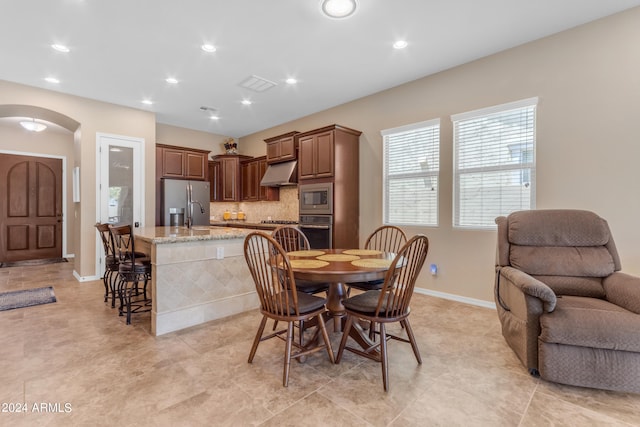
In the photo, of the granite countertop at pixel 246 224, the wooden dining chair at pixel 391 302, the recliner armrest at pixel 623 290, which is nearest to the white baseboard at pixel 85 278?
the granite countertop at pixel 246 224

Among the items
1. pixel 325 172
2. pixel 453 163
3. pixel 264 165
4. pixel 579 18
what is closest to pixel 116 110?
pixel 264 165

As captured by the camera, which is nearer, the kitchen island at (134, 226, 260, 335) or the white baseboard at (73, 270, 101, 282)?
the kitchen island at (134, 226, 260, 335)

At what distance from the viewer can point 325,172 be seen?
448cm

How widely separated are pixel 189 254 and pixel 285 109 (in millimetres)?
3367

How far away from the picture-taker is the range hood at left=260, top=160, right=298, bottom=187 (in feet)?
17.2

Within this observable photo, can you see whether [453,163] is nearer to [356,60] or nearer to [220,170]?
[356,60]

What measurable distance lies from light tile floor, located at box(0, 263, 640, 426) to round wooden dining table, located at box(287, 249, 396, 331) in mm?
375

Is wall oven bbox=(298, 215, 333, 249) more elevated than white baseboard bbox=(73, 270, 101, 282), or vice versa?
wall oven bbox=(298, 215, 333, 249)

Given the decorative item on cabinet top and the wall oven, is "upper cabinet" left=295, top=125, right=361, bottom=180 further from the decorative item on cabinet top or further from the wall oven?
the decorative item on cabinet top

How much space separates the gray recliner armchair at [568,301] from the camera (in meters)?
1.79

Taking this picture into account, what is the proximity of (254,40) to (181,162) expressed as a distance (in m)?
3.58

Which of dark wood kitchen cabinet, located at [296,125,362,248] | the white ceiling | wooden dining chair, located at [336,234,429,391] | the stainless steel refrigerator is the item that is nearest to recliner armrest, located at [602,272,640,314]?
wooden dining chair, located at [336,234,429,391]

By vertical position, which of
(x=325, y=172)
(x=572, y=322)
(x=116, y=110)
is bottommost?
(x=572, y=322)

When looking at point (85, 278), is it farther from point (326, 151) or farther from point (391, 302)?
point (391, 302)
